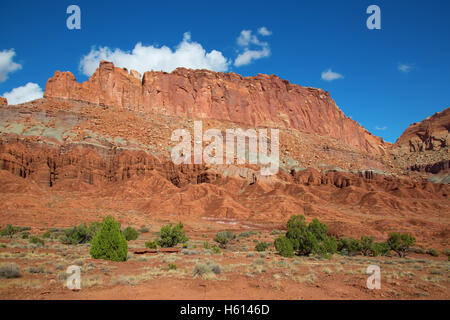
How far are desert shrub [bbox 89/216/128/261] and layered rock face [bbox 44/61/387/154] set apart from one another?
9810 cm

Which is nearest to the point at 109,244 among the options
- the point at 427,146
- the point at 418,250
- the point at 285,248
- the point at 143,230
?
the point at 285,248

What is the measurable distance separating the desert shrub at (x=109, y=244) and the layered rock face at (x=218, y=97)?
3862 inches

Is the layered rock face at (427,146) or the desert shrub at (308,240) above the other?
the layered rock face at (427,146)

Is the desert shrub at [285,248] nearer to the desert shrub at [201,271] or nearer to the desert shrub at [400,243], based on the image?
the desert shrub at [201,271]

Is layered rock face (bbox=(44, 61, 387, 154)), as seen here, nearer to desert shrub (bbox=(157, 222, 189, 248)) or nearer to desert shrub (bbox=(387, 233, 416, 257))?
desert shrub (bbox=(157, 222, 189, 248))

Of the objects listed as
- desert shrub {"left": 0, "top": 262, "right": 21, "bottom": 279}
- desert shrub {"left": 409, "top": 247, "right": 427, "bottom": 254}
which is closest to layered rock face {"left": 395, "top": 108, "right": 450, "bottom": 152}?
desert shrub {"left": 409, "top": 247, "right": 427, "bottom": 254}

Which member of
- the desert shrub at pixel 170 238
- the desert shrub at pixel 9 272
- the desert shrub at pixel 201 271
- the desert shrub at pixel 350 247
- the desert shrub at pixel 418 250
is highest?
the desert shrub at pixel 9 272

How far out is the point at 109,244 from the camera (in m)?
15.0

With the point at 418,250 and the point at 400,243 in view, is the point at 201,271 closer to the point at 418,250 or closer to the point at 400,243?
the point at 400,243

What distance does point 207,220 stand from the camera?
55.0 m

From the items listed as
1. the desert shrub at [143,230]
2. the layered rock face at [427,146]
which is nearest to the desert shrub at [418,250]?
the desert shrub at [143,230]

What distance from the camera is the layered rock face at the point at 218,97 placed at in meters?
106

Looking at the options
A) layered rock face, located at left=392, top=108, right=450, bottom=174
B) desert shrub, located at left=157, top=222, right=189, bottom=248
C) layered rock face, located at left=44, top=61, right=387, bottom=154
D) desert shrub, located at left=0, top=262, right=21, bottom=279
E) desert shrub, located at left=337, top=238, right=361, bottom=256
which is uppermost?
layered rock face, located at left=44, top=61, right=387, bottom=154

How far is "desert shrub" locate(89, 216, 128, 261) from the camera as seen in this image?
1467cm
